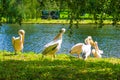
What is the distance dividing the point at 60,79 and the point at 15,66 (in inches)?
86.9

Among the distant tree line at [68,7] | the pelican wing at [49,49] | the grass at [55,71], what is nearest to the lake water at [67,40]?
the pelican wing at [49,49]

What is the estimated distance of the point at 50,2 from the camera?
11742 millimetres

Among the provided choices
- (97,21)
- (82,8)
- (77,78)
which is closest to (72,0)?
(82,8)

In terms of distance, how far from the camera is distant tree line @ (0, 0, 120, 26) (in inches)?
436

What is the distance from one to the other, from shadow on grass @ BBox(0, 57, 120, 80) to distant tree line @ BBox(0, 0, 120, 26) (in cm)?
147

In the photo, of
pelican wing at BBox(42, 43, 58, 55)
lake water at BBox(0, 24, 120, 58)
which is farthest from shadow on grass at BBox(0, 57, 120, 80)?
lake water at BBox(0, 24, 120, 58)

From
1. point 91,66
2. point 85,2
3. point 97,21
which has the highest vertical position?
point 85,2

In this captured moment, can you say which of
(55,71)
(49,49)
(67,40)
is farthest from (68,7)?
(67,40)

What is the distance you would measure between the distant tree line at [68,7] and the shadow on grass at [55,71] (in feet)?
4.82

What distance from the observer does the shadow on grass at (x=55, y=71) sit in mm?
10430

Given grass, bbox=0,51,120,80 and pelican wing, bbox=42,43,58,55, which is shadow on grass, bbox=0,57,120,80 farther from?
pelican wing, bbox=42,43,58,55

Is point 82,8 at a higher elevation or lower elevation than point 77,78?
higher

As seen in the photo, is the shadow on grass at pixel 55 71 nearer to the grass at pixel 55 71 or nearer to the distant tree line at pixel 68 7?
the grass at pixel 55 71

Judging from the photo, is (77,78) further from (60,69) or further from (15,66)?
(15,66)
